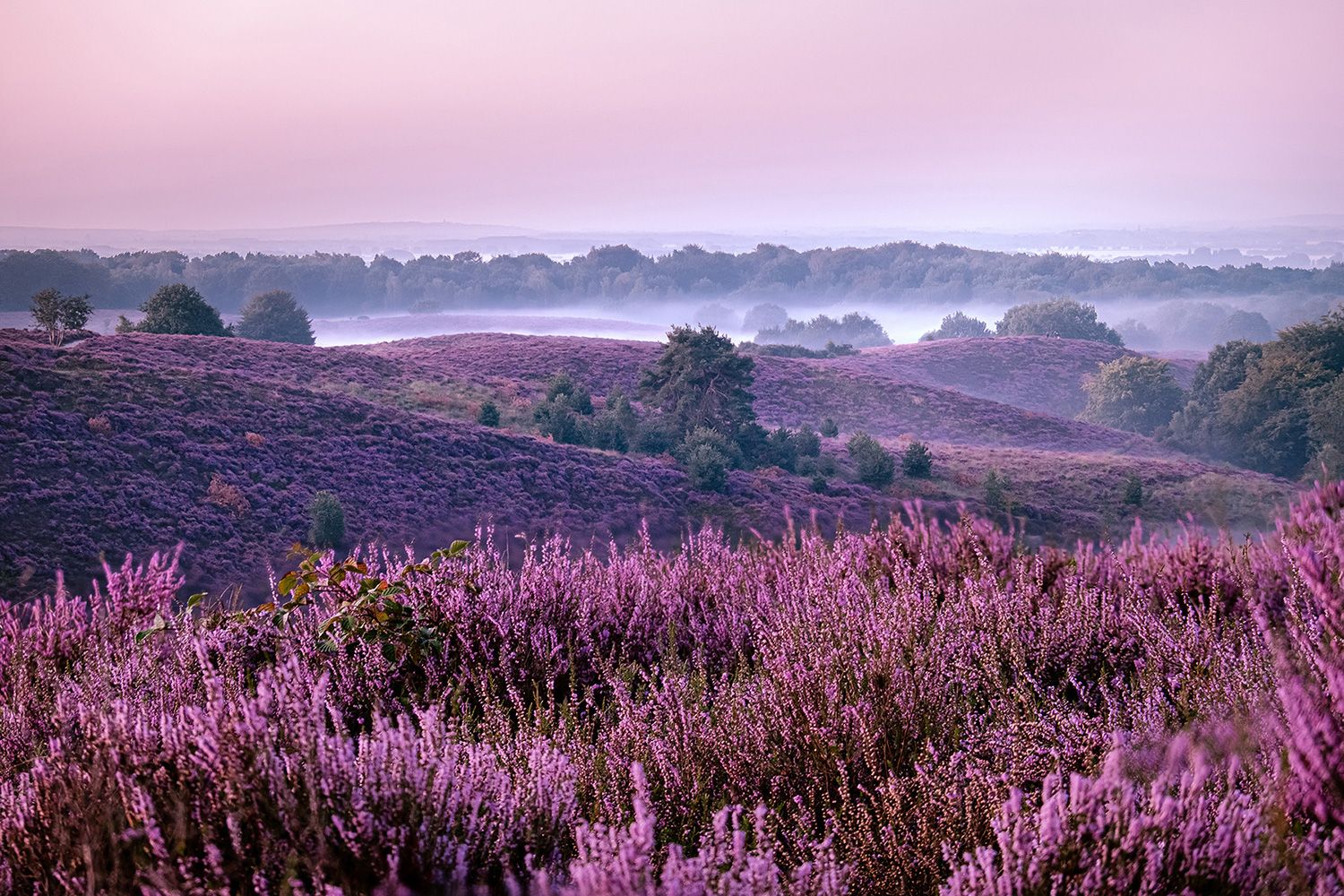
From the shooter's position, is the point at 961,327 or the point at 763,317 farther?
the point at 763,317

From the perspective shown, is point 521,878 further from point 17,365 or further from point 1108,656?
point 17,365

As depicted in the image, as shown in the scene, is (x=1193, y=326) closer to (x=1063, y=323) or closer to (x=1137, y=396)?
(x=1063, y=323)

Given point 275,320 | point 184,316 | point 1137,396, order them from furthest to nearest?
1. point 1137,396
2. point 275,320
3. point 184,316

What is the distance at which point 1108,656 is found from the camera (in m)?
3.95

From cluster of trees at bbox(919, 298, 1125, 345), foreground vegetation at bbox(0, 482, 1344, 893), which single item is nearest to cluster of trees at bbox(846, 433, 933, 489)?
foreground vegetation at bbox(0, 482, 1344, 893)

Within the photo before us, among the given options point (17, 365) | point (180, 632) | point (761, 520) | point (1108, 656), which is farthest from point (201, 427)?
point (1108, 656)

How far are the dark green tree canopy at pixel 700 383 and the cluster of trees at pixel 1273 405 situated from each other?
22.1 meters

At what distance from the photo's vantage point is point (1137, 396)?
5541 centimetres

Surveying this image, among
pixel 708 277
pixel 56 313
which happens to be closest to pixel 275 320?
pixel 56 313

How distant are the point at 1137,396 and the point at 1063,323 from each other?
111ft

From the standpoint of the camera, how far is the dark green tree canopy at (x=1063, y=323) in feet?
281

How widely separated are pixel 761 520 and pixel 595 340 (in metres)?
29.5

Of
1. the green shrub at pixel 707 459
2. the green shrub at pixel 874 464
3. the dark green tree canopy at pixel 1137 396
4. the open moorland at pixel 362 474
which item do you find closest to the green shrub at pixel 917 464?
the open moorland at pixel 362 474

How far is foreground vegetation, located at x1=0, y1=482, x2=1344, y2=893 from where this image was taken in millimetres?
1694
